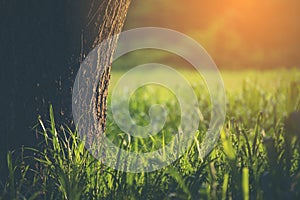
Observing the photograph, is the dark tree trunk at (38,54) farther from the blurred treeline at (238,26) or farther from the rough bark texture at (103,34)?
the blurred treeline at (238,26)

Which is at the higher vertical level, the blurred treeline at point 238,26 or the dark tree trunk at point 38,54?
the blurred treeline at point 238,26

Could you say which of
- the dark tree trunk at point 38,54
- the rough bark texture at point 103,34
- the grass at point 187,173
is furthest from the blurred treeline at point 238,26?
the grass at point 187,173

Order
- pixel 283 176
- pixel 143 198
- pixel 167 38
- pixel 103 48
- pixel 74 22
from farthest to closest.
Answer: pixel 167 38, pixel 103 48, pixel 74 22, pixel 143 198, pixel 283 176

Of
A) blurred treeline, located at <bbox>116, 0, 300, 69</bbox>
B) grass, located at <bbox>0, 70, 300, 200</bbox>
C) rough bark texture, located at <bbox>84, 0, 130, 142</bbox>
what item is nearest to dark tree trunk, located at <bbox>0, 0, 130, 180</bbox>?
rough bark texture, located at <bbox>84, 0, 130, 142</bbox>

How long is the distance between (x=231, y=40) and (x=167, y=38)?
1.50 meters

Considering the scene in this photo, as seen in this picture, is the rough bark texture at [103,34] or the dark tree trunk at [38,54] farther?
the rough bark texture at [103,34]

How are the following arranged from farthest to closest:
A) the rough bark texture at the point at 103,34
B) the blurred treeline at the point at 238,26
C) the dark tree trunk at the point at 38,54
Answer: the blurred treeline at the point at 238,26 < the rough bark texture at the point at 103,34 < the dark tree trunk at the point at 38,54

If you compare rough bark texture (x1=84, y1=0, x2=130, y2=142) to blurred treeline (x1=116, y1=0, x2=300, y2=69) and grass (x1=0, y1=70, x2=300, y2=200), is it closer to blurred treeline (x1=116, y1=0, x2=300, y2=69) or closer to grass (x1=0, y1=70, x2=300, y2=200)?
grass (x1=0, y1=70, x2=300, y2=200)

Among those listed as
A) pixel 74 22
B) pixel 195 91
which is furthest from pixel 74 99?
pixel 195 91

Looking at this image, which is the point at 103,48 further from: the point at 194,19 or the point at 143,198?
the point at 194,19

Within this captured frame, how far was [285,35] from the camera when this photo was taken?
12.2 metres

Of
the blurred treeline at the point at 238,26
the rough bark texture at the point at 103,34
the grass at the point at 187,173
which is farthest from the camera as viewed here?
the blurred treeline at the point at 238,26

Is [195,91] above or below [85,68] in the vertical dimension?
above

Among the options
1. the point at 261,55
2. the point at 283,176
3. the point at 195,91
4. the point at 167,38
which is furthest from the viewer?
the point at 167,38
